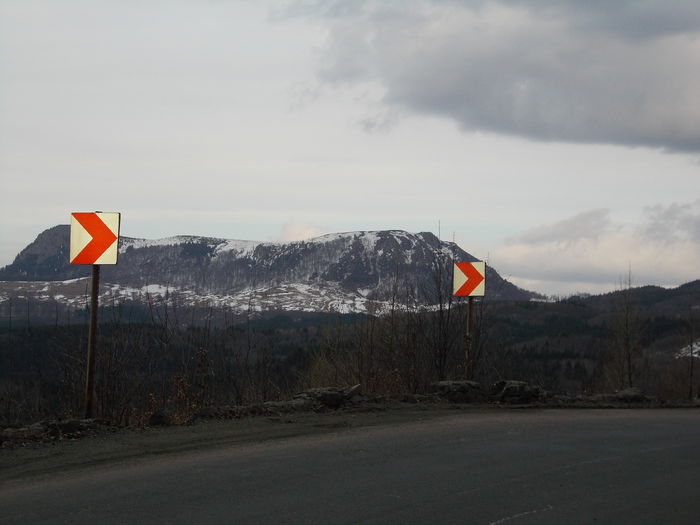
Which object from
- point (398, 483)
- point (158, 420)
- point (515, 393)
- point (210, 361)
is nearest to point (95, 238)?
point (158, 420)

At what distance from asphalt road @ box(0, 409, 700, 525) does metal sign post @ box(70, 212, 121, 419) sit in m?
3.74

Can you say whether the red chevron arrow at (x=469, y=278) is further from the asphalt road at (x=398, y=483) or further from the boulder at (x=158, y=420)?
the boulder at (x=158, y=420)

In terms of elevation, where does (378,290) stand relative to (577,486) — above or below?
above

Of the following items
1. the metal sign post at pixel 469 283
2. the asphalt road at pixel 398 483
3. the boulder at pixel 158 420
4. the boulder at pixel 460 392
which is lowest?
the asphalt road at pixel 398 483

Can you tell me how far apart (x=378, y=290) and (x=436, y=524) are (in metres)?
19.0

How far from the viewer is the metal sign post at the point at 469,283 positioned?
61.0 ft

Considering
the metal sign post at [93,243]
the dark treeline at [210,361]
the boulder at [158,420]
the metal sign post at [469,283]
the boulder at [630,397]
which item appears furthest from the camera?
the metal sign post at [469,283]

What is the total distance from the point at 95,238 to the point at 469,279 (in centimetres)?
908

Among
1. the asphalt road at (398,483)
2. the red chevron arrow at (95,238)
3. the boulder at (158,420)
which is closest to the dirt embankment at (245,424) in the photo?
the boulder at (158,420)

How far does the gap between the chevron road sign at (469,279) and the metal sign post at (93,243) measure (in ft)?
28.4

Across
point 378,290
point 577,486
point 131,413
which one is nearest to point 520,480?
point 577,486

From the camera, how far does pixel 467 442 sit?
424 inches

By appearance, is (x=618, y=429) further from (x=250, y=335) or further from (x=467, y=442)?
(x=250, y=335)

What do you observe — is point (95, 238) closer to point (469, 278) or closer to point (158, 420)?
point (158, 420)
